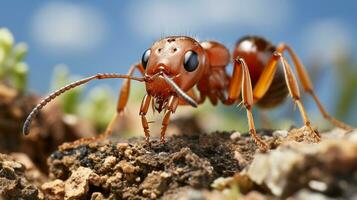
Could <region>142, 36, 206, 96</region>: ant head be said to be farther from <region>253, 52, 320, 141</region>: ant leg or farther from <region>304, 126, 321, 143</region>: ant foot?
<region>304, 126, 321, 143</region>: ant foot

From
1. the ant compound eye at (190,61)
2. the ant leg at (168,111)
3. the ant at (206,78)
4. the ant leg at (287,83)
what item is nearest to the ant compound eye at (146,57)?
the ant at (206,78)

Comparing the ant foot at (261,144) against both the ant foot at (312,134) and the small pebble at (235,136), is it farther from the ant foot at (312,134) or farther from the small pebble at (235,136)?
the ant foot at (312,134)

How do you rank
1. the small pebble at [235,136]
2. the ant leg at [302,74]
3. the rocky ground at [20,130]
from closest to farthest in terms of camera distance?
the small pebble at [235,136] < the ant leg at [302,74] < the rocky ground at [20,130]

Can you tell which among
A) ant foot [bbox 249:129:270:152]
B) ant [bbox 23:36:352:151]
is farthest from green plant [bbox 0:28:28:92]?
ant foot [bbox 249:129:270:152]

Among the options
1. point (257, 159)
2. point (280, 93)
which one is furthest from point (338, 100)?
point (257, 159)

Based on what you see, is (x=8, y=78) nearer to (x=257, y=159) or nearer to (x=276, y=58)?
(x=276, y=58)

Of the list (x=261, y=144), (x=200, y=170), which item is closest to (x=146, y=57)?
(x=261, y=144)
